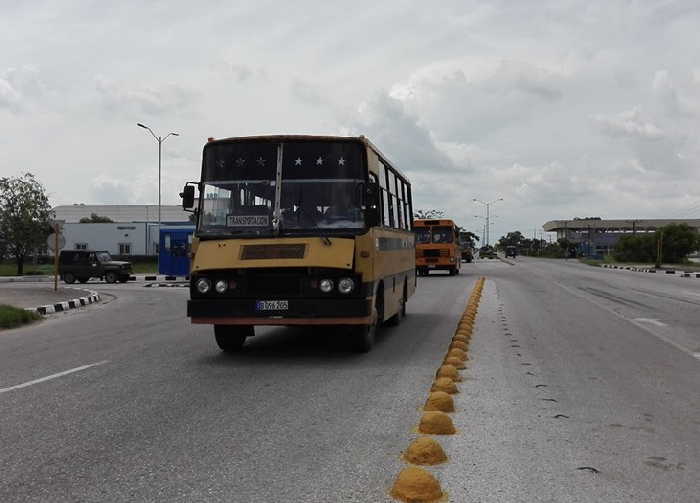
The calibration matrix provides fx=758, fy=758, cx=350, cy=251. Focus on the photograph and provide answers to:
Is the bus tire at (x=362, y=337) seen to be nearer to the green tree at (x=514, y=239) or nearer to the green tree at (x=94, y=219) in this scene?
the green tree at (x=94, y=219)

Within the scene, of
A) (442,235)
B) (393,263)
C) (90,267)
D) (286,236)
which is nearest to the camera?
(286,236)

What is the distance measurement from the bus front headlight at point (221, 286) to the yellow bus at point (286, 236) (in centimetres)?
1

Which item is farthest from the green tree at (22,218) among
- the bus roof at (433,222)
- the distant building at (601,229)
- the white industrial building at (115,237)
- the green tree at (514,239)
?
the green tree at (514,239)

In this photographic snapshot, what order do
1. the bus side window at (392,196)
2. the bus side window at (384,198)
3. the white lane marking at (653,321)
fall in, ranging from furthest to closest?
the white lane marking at (653,321) → the bus side window at (392,196) → the bus side window at (384,198)

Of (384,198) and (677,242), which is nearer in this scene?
(384,198)

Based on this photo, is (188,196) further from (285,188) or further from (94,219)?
(94,219)

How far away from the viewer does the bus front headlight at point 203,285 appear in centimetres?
900

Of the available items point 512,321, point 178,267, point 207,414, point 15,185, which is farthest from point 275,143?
point 15,185

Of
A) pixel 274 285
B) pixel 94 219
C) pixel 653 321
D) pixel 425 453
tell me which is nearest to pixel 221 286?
pixel 274 285

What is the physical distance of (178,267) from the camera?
120 feet

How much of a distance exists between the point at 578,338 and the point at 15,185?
55405mm

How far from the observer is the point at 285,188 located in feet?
30.7

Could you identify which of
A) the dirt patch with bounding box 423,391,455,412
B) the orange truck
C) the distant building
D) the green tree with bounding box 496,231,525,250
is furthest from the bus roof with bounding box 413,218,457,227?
the green tree with bounding box 496,231,525,250

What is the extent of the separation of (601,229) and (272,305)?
155 meters
